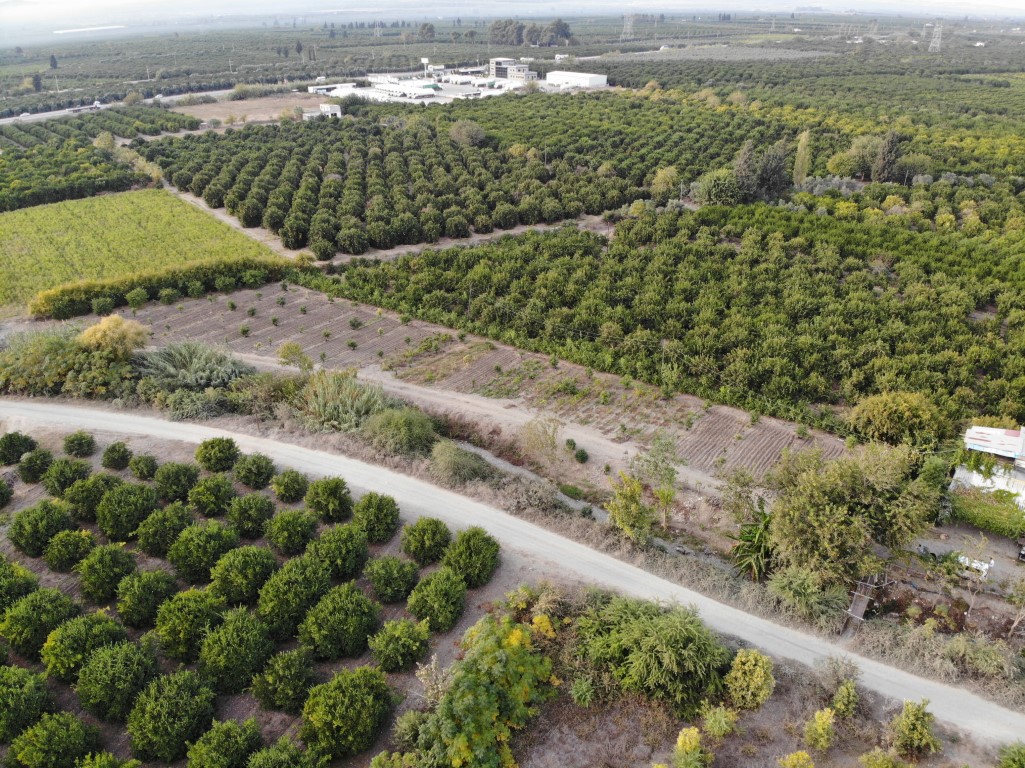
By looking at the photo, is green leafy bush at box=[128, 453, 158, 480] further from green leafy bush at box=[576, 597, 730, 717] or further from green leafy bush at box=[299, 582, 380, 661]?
green leafy bush at box=[576, 597, 730, 717]

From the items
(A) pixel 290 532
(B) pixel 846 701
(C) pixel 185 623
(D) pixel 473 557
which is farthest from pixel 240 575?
(B) pixel 846 701

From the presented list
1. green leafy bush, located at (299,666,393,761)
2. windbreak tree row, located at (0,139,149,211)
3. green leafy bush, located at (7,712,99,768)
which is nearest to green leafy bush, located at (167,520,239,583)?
green leafy bush, located at (7,712,99,768)

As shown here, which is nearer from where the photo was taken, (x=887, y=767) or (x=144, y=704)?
(x=887, y=767)

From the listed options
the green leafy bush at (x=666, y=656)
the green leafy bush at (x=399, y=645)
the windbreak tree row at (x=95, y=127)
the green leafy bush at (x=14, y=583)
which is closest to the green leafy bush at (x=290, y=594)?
the green leafy bush at (x=399, y=645)

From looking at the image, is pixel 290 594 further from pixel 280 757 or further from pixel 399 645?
pixel 280 757

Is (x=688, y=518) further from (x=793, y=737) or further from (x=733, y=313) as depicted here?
(x=733, y=313)

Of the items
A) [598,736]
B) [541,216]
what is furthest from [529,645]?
[541,216]
